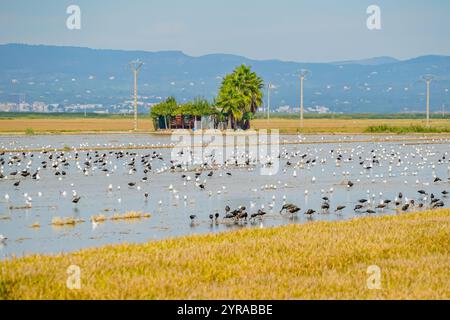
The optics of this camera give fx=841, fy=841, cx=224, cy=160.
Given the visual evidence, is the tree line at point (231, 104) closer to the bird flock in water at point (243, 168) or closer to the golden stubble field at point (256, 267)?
the bird flock in water at point (243, 168)

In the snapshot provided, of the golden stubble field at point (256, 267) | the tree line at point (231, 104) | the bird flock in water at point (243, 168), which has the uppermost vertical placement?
the tree line at point (231, 104)

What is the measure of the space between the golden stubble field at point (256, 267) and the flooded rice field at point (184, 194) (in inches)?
168

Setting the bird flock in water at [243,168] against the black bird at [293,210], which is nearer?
the black bird at [293,210]

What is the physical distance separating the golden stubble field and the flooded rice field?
4264mm

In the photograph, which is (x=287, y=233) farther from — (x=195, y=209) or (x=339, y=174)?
(x=339, y=174)

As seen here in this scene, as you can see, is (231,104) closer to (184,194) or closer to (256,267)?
(184,194)

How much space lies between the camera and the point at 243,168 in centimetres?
5338

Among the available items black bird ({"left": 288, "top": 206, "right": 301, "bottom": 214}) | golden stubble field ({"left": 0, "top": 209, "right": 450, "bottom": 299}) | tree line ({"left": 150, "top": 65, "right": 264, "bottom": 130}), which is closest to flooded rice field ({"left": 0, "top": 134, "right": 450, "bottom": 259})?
black bird ({"left": 288, "top": 206, "right": 301, "bottom": 214})

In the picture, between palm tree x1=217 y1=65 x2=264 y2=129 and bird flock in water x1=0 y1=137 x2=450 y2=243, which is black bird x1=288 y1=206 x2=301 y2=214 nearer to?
bird flock in water x1=0 y1=137 x2=450 y2=243

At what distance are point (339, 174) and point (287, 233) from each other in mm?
26803

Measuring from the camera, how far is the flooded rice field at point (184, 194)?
26.3 m

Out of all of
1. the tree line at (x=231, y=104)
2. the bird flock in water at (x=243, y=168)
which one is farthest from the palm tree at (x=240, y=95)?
the bird flock in water at (x=243, y=168)

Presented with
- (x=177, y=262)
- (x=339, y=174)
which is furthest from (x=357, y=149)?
(x=177, y=262)
